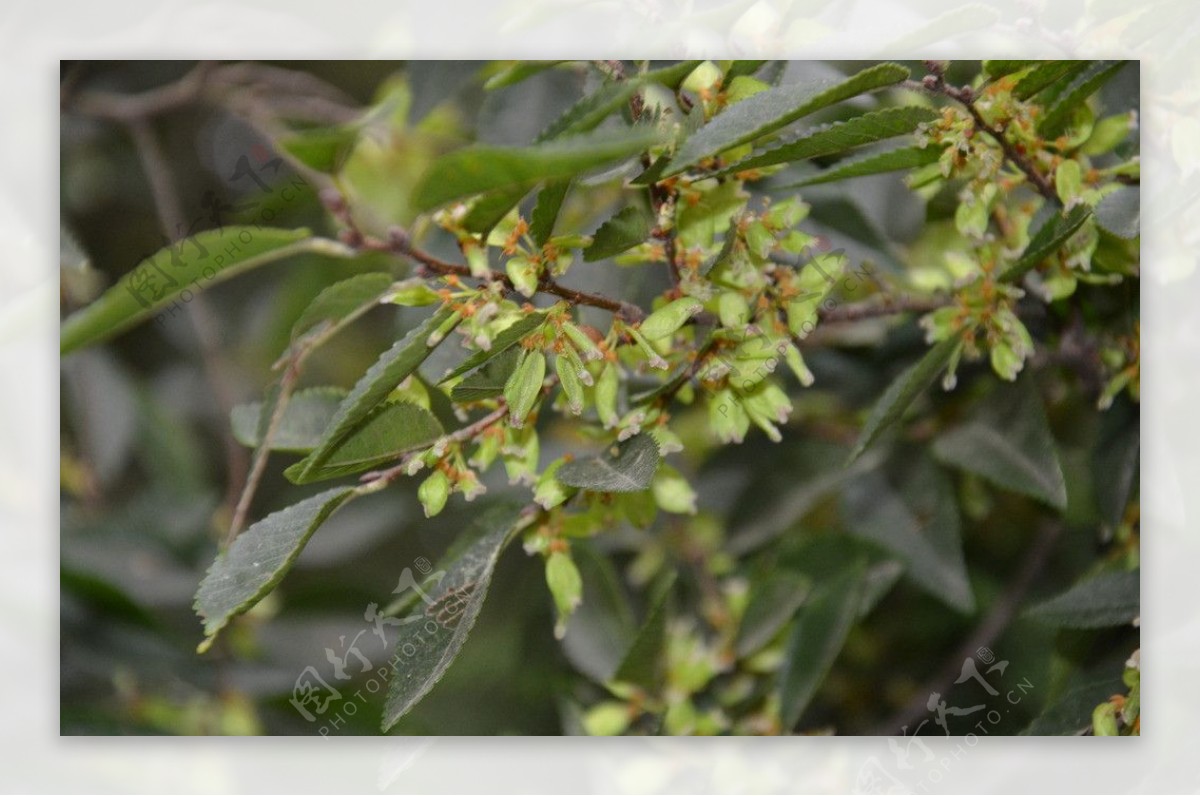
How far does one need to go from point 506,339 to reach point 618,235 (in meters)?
0.11

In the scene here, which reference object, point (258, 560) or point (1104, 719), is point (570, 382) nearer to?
Answer: point (258, 560)

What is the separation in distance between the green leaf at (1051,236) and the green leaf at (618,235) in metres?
0.28

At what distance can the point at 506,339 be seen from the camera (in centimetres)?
65

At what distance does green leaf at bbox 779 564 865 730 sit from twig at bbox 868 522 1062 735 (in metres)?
0.17

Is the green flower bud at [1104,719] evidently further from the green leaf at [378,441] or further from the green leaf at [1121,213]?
the green leaf at [378,441]

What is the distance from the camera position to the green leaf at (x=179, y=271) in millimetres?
671

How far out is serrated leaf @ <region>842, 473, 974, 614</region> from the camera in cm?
99

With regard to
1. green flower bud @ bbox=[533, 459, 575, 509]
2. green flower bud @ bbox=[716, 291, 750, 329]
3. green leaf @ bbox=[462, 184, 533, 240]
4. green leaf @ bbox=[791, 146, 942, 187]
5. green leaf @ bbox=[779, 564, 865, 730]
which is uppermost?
green leaf @ bbox=[462, 184, 533, 240]

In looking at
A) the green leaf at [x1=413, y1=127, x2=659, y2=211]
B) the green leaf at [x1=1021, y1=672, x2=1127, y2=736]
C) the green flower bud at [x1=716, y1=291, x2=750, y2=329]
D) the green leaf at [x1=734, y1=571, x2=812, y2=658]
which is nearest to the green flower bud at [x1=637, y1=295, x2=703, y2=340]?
the green flower bud at [x1=716, y1=291, x2=750, y2=329]

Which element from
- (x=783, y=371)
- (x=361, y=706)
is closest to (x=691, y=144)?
(x=783, y=371)

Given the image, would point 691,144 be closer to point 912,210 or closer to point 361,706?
point 912,210

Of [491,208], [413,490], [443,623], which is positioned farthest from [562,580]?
[413,490]

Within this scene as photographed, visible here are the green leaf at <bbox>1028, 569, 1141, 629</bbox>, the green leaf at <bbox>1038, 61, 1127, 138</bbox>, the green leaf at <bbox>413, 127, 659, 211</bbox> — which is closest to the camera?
the green leaf at <bbox>413, 127, 659, 211</bbox>

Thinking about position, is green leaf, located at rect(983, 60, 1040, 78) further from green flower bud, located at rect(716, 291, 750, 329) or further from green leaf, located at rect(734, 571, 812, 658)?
green leaf, located at rect(734, 571, 812, 658)
